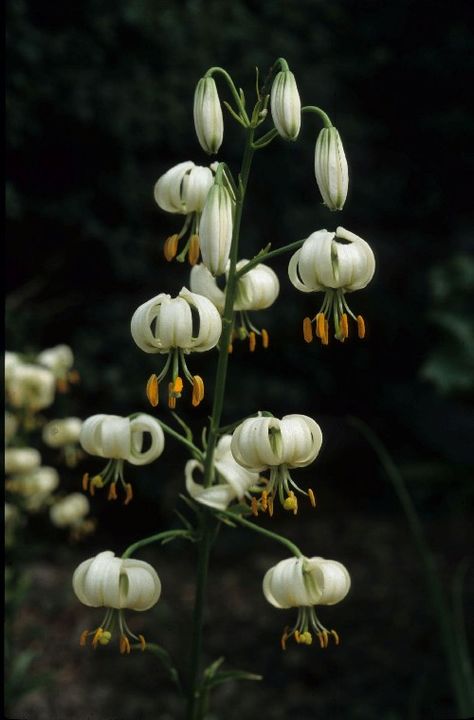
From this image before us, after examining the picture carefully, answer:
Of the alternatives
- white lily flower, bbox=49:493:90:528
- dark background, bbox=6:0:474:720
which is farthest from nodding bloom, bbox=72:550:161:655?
dark background, bbox=6:0:474:720

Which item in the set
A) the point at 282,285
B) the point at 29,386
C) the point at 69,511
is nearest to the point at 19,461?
the point at 29,386

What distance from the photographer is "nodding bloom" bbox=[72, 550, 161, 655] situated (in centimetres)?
111

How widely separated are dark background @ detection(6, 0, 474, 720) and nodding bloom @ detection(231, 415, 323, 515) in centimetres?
163

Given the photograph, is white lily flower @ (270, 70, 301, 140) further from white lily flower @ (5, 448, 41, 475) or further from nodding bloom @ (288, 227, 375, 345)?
white lily flower @ (5, 448, 41, 475)

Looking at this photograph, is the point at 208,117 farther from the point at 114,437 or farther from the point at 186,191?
the point at 114,437

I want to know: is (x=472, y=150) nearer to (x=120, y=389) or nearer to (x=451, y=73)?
(x=451, y=73)

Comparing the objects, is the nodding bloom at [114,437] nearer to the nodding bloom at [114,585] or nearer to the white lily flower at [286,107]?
the nodding bloom at [114,585]

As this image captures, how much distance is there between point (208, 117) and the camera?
1.13 metres

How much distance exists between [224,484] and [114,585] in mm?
207

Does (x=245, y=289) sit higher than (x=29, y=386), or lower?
lower

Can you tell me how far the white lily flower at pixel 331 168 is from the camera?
1.09 m

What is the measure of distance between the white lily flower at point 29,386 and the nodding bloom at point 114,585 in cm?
105

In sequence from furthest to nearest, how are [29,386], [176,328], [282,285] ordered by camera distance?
[282,285] < [29,386] < [176,328]

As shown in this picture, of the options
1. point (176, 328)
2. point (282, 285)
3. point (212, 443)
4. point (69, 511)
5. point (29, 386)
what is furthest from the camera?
point (282, 285)
